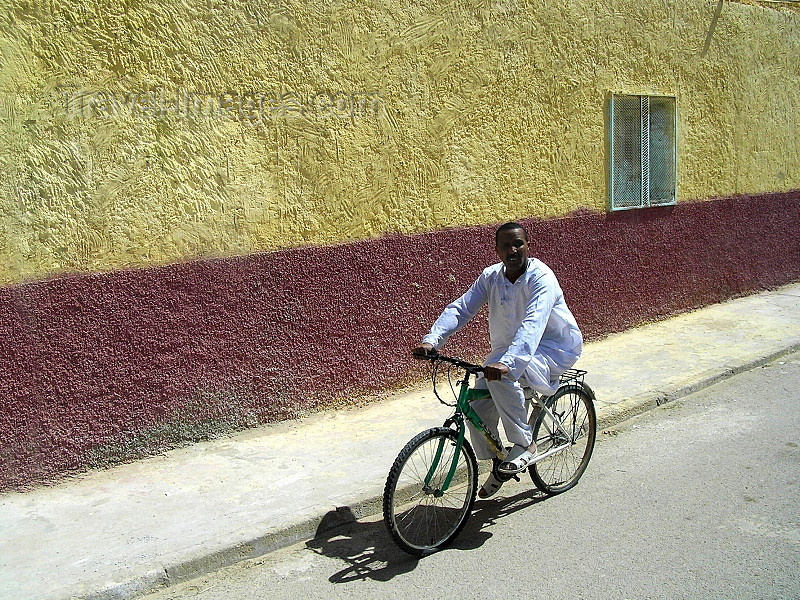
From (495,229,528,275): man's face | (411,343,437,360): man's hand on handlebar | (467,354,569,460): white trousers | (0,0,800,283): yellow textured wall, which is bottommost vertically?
(467,354,569,460): white trousers

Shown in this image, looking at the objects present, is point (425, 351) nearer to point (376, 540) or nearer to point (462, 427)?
point (462, 427)

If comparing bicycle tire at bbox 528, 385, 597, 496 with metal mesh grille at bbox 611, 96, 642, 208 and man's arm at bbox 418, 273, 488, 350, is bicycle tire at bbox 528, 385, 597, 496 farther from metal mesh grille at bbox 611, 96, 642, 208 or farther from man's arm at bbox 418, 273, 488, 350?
metal mesh grille at bbox 611, 96, 642, 208

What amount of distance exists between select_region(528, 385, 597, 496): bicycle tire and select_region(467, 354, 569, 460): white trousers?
20 centimetres

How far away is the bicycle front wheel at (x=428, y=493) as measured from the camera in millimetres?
4422

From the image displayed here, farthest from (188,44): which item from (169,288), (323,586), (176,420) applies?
(323,586)

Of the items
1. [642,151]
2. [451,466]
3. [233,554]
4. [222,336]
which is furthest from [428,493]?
[642,151]

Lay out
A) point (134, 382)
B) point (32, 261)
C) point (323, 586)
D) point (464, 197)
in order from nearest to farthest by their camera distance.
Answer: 1. point (323, 586)
2. point (32, 261)
3. point (134, 382)
4. point (464, 197)

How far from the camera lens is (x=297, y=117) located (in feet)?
21.3

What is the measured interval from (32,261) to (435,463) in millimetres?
2914

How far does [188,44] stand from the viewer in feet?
19.3

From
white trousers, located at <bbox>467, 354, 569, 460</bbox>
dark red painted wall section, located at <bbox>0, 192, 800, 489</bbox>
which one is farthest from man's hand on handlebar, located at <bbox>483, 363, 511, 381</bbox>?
dark red painted wall section, located at <bbox>0, 192, 800, 489</bbox>

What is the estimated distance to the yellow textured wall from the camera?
212 inches

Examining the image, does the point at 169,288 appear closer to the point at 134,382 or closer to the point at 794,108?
the point at 134,382

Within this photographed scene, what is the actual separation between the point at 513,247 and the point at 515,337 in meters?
0.55
